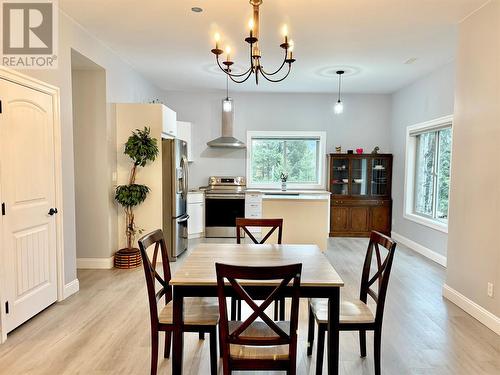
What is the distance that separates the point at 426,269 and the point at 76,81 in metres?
5.35

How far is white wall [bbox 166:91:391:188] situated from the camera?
696 cm

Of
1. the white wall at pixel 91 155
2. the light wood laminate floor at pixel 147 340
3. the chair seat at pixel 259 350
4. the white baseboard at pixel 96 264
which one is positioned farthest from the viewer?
the white baseboard at pixel 96 264

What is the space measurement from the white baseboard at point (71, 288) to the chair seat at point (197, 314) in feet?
6.05

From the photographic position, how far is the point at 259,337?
173cm

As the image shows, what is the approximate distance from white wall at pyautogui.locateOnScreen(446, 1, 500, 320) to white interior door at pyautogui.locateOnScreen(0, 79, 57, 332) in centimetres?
407

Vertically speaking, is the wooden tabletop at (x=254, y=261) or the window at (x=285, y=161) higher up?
the window at (x=285, y=161)

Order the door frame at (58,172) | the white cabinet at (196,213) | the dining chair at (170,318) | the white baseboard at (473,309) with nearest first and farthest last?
the dining chair at (170,318), the white baseboard at (473,309), the door frame at (58,172), the white cabinet at (196,213)

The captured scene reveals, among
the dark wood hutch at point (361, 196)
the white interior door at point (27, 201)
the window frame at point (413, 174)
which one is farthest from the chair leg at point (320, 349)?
the dark wood hutch at point (361, 196)

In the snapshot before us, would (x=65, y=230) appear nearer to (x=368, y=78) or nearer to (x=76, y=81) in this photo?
(x=76, y=81)

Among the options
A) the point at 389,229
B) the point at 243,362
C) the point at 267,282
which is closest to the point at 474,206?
the point at 267,282

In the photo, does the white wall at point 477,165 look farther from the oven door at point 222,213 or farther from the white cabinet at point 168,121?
the oven door at point 222,213

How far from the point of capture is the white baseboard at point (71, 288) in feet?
11.4

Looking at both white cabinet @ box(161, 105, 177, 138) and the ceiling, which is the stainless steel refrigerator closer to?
white cabinet @ box(161, 105, 177, 138)

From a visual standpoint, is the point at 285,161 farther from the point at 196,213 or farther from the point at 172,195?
the point at 172,195
